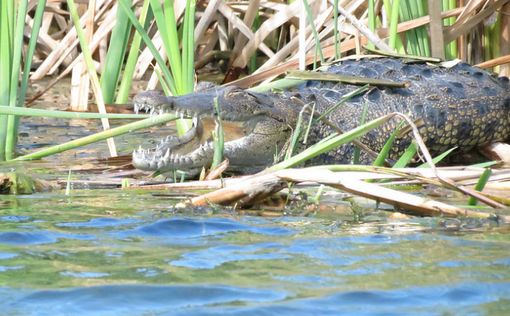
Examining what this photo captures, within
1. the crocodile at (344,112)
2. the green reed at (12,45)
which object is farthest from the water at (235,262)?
the green reed at (12,45)

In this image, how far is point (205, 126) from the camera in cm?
584

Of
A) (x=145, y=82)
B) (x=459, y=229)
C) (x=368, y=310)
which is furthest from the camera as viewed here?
(x=145, y=82)

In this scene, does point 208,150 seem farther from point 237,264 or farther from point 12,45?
point 237,264

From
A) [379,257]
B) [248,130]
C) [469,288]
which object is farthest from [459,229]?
[248,130]

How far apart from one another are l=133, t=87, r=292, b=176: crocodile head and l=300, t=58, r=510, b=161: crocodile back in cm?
47

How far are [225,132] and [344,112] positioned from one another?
34.1 inches

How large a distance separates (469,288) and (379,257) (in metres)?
0.46

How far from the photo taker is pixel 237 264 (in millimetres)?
3719

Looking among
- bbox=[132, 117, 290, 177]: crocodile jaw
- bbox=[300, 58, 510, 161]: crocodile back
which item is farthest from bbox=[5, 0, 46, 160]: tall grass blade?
bbox=[300, 58, 510, 161]: crocodile back

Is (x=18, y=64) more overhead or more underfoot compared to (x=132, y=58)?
more underfoot

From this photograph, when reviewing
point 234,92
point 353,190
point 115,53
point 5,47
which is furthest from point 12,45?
point 353,190

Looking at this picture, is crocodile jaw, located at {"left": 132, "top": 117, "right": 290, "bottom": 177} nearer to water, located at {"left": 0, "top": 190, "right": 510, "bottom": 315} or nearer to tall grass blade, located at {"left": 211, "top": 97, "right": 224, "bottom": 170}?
tall grass blade, located at {"left": 211, "top": 97, "right": 224, "bottom": 170}

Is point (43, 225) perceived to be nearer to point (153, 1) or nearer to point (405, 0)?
point (153, 1)

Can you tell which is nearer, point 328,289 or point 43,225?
point 328,289
